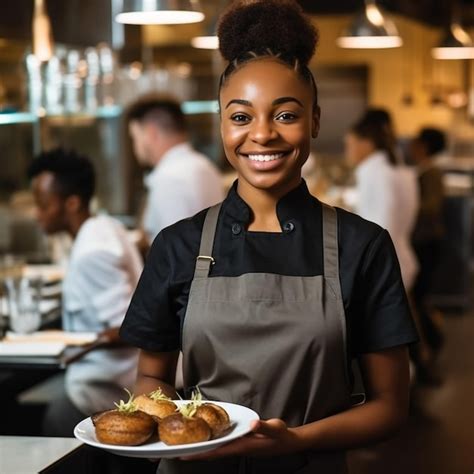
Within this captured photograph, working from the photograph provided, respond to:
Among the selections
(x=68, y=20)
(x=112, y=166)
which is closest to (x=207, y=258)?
(x=68, y=20)

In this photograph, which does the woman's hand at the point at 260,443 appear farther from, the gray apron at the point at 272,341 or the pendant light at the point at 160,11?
the pendant light at the point at 160,11

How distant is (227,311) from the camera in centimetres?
197

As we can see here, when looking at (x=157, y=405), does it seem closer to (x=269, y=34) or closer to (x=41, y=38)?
(x=269, y=34)

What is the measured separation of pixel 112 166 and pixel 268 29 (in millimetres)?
5919

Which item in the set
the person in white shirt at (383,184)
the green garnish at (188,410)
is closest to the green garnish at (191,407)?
the green garnish at (188,410)

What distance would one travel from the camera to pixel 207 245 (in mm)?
2047

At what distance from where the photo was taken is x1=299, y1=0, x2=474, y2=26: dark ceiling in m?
8.53

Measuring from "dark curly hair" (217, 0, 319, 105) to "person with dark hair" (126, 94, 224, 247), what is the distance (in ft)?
10.3

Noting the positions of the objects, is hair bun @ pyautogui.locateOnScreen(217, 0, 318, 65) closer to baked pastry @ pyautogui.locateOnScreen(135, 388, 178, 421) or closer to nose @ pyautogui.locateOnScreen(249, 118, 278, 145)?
nose @ pyautogui.locateOnScreen(249, 118, 278, 145)

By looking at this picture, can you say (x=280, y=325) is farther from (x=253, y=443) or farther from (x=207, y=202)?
(x=207, y=202)

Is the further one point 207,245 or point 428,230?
point 428,230

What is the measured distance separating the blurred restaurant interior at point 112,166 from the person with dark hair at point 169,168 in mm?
430

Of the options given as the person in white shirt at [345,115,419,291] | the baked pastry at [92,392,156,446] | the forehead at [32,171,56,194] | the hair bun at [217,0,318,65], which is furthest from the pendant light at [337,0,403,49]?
the baked pastry at [92,392,156,446]

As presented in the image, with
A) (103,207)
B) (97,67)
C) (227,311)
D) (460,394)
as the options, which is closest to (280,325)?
(227,311)
